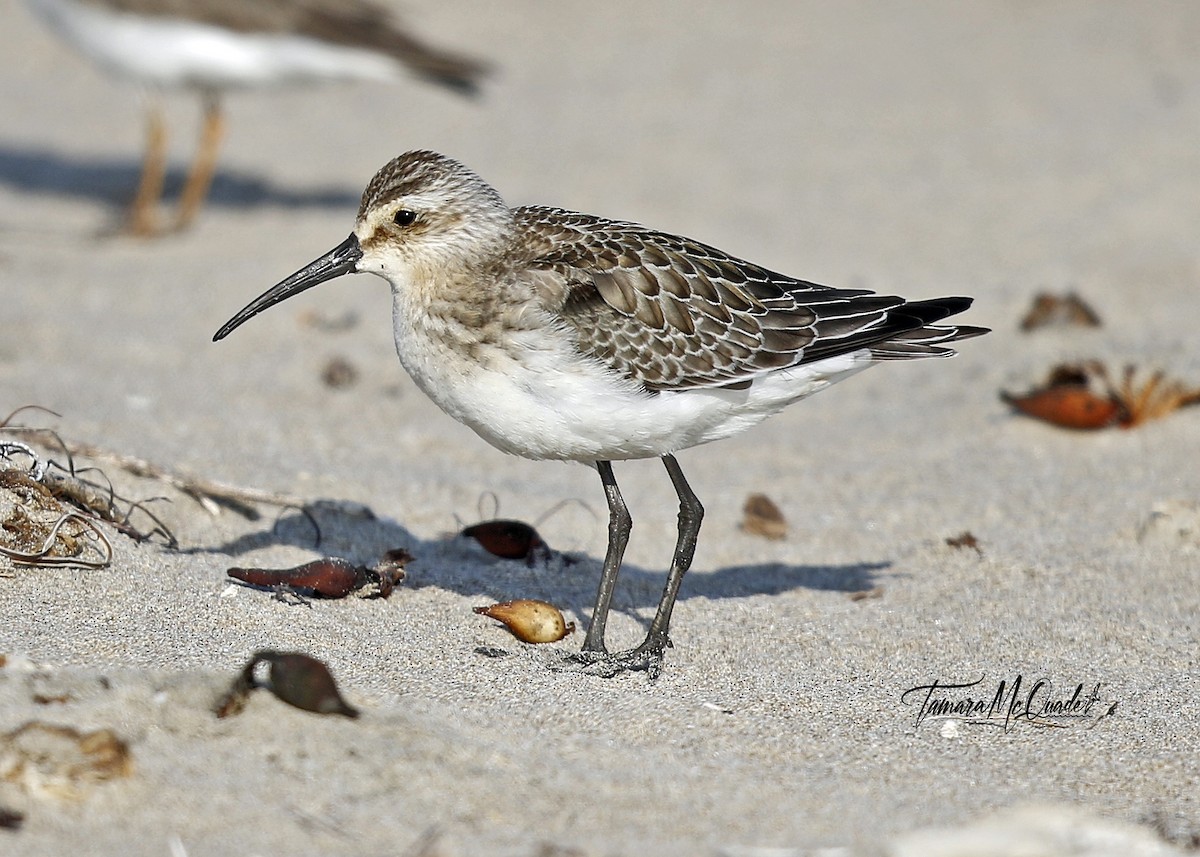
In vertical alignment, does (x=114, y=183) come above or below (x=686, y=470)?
above

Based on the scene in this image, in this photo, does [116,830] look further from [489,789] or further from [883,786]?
[883,786]

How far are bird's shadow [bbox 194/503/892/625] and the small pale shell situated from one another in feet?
1.28

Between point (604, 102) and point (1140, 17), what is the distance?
18.4ft

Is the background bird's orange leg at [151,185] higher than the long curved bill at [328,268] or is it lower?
higher

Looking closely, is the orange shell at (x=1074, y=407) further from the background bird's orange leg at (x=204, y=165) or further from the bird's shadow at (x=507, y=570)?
the background bird's orange leg at (x=204, y=165)

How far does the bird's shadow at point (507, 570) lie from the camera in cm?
585

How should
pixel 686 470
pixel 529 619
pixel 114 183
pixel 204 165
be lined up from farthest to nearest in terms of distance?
pixel 114 183, pixel 204 165, pixel 686 470, pixel 529 619

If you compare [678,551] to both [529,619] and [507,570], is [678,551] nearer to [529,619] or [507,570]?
[529,619]

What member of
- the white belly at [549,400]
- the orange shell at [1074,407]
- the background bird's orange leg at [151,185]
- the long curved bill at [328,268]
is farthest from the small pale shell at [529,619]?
the background bird's orange leg at [151,185]

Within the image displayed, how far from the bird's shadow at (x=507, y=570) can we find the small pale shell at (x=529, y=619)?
0.39m

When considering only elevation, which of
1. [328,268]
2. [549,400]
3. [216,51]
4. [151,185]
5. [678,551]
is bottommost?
[678,551]

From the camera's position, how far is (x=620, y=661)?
500 cm

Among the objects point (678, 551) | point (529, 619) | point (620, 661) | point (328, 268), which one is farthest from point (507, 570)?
point (328, 268)

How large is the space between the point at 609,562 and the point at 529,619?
342mm
